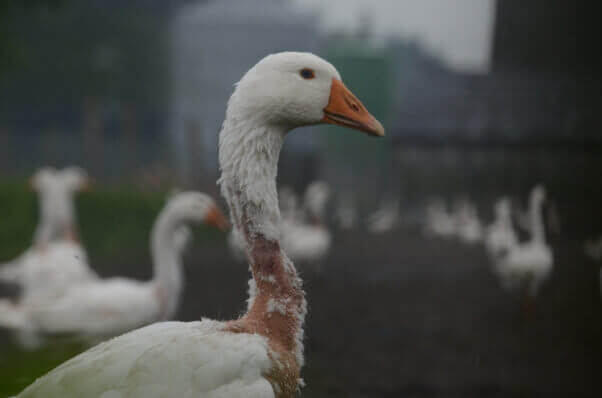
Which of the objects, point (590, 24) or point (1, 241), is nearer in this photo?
point (590, 24)

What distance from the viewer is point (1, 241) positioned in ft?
22.9

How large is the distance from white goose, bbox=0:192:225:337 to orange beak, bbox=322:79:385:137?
84.0 inches

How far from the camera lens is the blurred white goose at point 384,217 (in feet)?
19.4

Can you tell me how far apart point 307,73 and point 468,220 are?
4.35m

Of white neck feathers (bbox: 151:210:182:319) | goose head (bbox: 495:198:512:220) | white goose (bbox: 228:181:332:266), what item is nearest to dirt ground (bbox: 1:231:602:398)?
white neck feathers (bbox: 151:210:182:319)

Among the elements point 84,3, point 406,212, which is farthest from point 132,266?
point 84,3

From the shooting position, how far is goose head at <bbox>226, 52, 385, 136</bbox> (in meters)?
1.37

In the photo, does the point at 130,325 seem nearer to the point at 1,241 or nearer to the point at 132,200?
the point at 1,241

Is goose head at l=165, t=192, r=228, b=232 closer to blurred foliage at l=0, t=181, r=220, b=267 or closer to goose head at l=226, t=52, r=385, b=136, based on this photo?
goose head at l=226, t=52, r=385, b=136

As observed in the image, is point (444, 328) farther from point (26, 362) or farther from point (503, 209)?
point (26, 362)

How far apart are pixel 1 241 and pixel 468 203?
5493mm

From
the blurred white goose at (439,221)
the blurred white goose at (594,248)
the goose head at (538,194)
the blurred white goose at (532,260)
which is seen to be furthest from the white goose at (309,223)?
the blurred white goose at (594,248)

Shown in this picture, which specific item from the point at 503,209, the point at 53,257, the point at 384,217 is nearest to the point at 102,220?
the point at 53,257

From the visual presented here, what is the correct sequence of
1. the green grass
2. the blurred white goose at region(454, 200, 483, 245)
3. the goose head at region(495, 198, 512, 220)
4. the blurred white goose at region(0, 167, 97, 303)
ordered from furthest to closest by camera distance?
1. the green grass
2. the blurred white goose at region(454, 200, 483, 245)
3. the goose head at region(495, 198, 512, 220)
4. the blurred white goose at region(0, 167, 97, 303)
